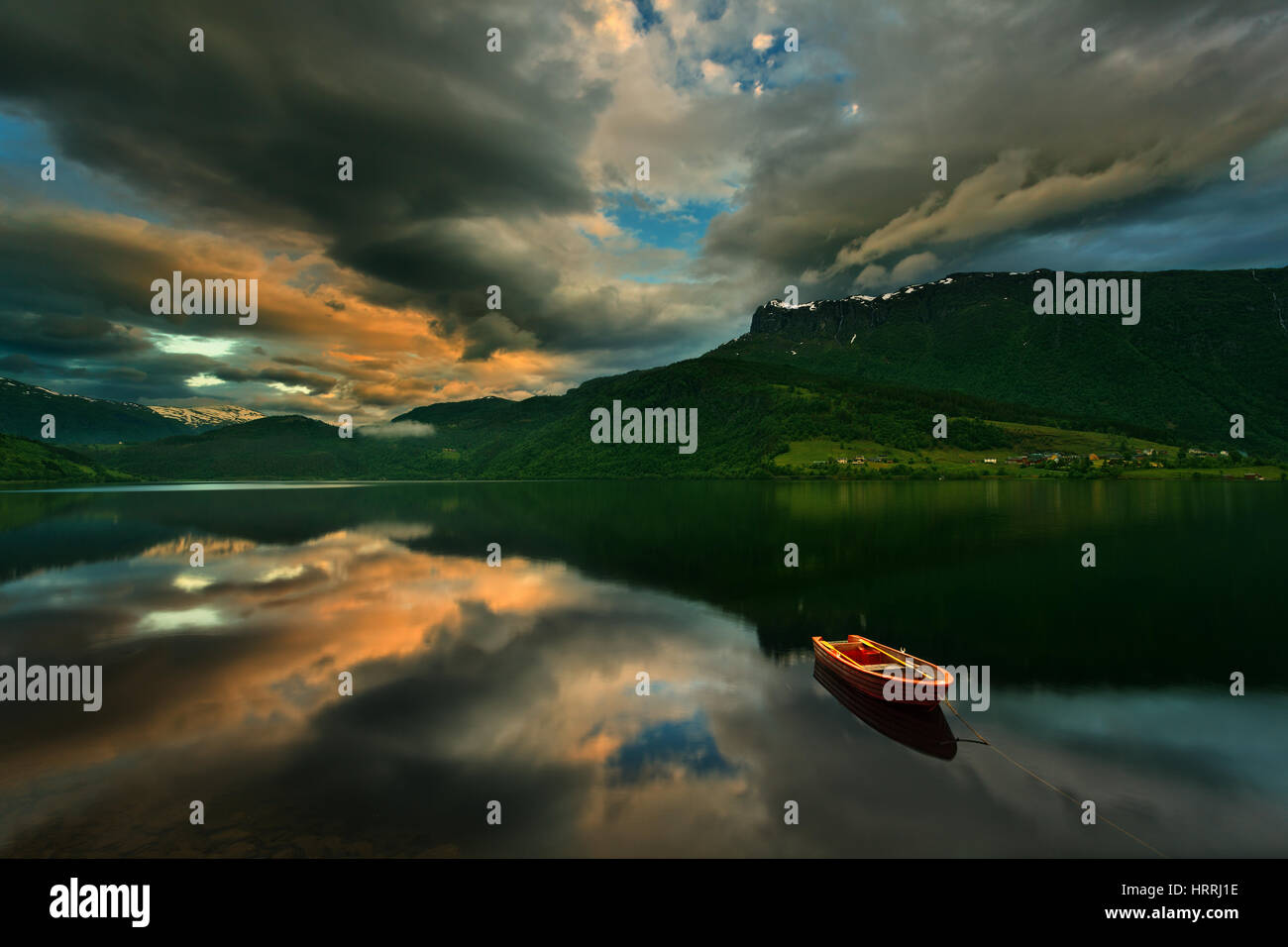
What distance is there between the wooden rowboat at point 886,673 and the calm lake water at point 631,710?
62.1 inches

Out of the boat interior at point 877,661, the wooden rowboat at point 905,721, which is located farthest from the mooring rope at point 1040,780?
the boat interior at point 877,661

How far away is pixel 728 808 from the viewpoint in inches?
589

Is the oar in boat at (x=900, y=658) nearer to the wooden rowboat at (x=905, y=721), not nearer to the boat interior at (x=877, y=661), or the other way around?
the boat interior at (x=877, y=661)

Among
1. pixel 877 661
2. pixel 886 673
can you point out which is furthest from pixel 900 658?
pixel 886 673

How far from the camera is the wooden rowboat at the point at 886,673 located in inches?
796

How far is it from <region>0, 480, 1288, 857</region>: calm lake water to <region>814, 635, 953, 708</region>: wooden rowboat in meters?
1.58

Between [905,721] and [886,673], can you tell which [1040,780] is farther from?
[886,673]

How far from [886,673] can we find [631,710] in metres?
10.8

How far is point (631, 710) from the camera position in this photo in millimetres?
22047

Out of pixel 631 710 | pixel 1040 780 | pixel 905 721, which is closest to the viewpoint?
pixel 1040 780
